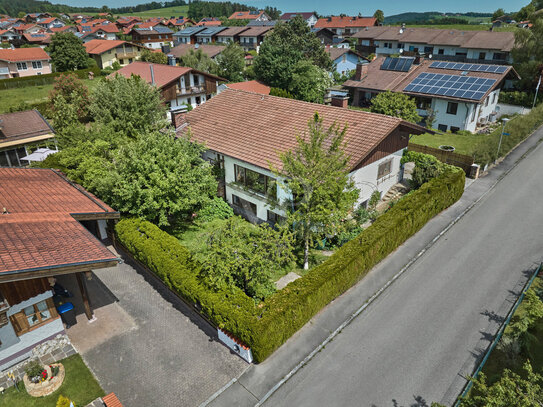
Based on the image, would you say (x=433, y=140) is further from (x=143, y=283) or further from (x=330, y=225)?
(x=143, y=283)

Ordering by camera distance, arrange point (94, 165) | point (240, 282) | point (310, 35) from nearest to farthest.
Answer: point (240, 282) → point (94, 165) → point (310, 35)

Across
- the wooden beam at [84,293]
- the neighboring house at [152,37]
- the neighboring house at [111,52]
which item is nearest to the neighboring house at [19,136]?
the wooden beam at [84,293]

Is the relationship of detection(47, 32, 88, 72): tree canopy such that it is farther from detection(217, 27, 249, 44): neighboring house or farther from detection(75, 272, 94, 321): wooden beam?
detection(75, 272, 94, 321): wooden beam

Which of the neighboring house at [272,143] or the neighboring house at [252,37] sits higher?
the neighboring house at [252,37]

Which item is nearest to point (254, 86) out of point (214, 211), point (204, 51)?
point (204, 51)

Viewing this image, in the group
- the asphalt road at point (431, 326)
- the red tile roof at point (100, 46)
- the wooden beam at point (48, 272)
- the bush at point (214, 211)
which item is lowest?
the asphalt road at point (431, 326)

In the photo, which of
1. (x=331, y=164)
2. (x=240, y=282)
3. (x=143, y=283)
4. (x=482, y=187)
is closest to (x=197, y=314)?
(x=240, y=282)

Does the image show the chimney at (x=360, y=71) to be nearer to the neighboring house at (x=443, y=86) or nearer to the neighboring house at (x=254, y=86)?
the neighboring house at (x=443, y=86)
